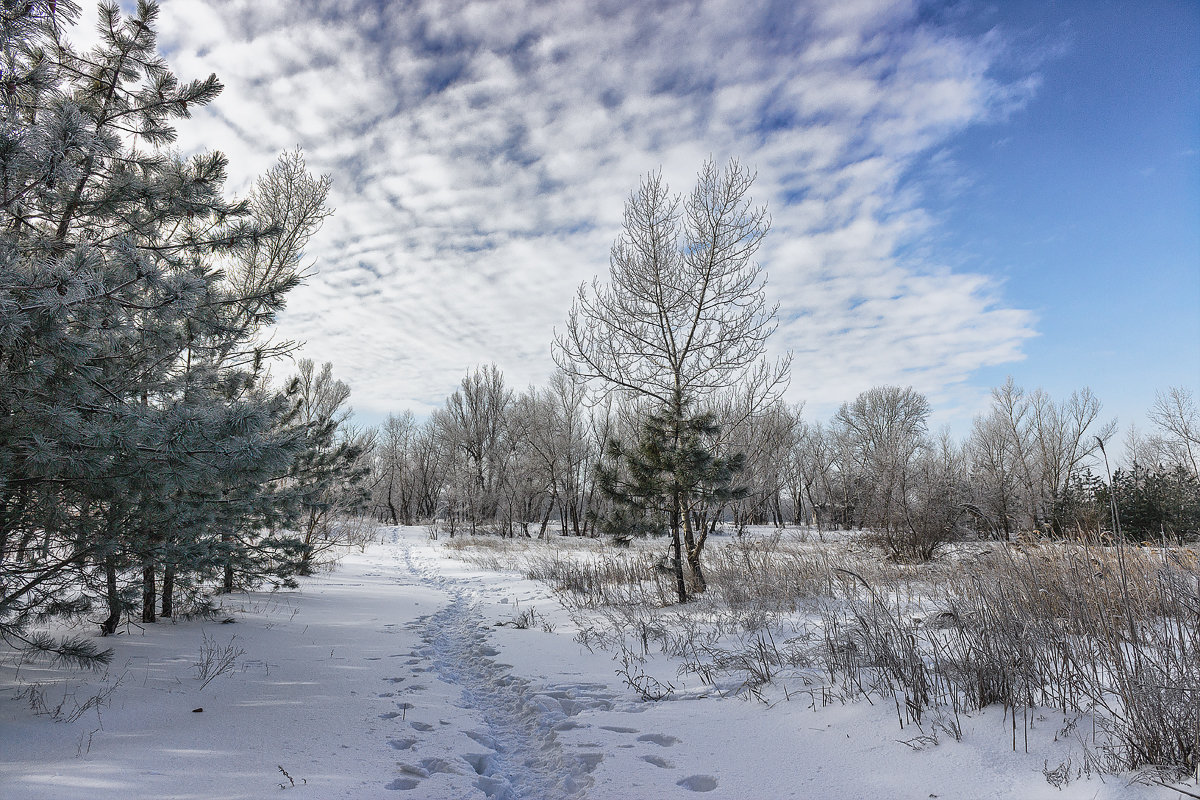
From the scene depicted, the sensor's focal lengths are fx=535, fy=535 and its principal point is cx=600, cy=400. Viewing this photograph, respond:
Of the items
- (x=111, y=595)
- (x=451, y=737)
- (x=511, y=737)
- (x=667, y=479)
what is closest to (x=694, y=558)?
(x=667, y=479)

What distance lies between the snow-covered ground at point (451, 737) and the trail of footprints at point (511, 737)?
1cm

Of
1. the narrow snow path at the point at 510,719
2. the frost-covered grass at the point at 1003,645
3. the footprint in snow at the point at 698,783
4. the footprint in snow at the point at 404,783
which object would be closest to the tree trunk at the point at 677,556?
the frost-covered grass at the point at 1003,645

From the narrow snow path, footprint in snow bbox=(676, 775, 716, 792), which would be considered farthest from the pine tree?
footprint in snow bbox=(676, 775, 716, 792)

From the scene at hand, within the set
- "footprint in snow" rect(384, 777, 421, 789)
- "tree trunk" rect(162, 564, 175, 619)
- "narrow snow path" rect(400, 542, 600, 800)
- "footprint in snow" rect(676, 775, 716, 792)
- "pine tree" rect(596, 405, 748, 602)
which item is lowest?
"narrow snow path" rect(400, 542, 600, 800)

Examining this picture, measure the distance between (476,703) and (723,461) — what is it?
13.6 feet

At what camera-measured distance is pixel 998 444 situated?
35.5 metres

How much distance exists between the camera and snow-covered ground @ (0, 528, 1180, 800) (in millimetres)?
2338

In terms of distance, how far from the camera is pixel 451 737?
3182 millimetres

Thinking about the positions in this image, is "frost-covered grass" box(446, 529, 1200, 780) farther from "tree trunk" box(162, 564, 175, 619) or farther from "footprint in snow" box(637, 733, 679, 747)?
"tree trunk" box(162, 564, 175, 619)

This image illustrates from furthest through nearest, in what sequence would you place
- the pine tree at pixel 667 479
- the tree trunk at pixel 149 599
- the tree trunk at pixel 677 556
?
the tree trunk at pixel 677 556 < the pine tree at pixel 667 479 < the tree trunk at pixel 149 599

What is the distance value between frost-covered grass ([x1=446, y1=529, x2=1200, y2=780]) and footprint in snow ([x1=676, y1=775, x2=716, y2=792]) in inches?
41.2

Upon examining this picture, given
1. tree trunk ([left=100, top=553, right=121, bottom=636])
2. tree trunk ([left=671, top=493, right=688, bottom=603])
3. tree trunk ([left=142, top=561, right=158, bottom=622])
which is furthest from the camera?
tree trunk ([left=671, top=493, right=688, bottom=603])

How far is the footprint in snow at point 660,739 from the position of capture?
3.10 metres

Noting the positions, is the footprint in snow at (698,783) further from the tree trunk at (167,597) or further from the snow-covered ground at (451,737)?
the tree trunk at (167,597)
